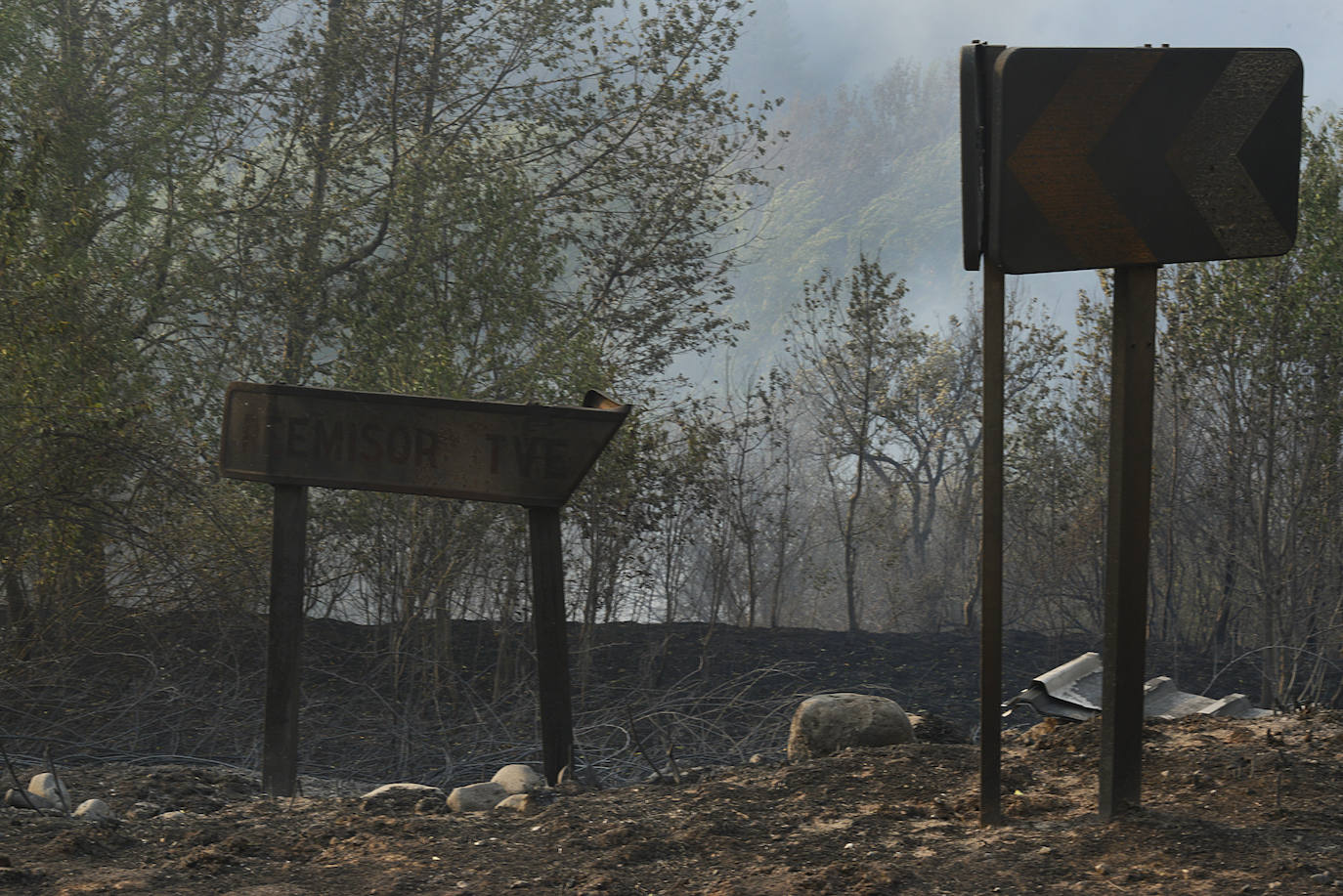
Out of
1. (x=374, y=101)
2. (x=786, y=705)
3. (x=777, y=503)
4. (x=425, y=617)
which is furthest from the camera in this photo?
(x=777, y=503)

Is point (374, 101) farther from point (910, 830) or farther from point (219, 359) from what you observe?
point (910, 830)

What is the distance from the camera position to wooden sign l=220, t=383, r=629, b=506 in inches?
190

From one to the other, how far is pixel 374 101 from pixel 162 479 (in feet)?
17.0

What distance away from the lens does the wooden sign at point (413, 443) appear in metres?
4.82

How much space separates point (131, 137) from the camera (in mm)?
10086

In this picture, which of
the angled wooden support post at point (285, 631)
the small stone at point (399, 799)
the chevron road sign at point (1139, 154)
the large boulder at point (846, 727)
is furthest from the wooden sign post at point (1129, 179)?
the angled wooden support post at point (285, 631)

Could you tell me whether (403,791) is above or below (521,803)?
below

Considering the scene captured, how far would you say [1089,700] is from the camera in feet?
17.0

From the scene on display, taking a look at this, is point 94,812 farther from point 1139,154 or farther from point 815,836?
point 1139,154

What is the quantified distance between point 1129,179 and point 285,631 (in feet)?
12.6

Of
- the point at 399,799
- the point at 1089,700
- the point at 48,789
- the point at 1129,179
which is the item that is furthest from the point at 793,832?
the point at 48,789

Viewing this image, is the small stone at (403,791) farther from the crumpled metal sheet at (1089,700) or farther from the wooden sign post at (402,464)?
the crumpled metal sheet at (1089,700)

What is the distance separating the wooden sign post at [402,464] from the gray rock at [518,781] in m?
0.09

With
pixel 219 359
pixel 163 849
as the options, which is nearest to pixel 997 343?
pixel 163 849
